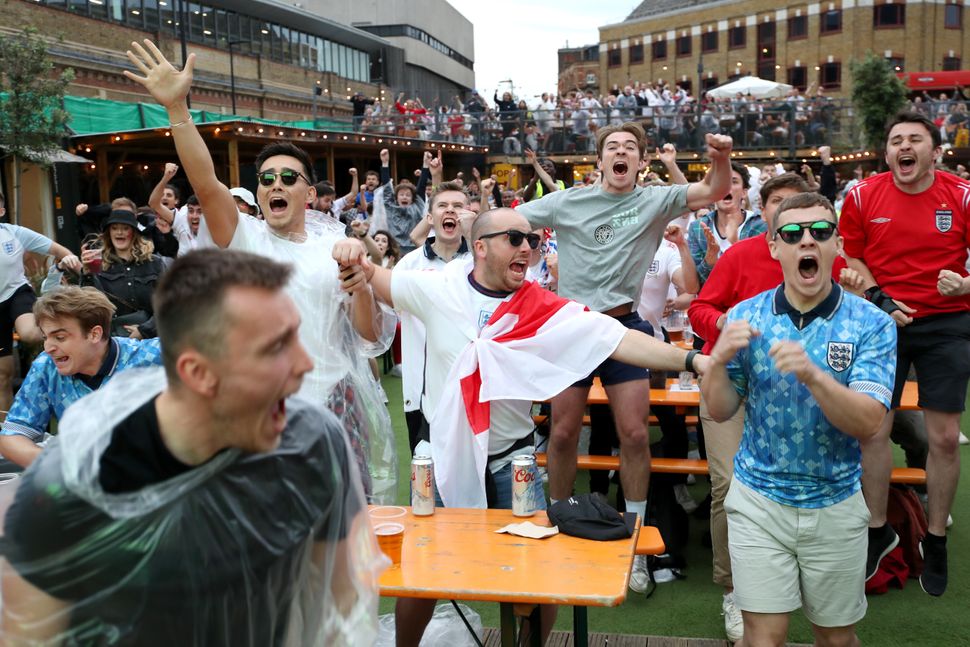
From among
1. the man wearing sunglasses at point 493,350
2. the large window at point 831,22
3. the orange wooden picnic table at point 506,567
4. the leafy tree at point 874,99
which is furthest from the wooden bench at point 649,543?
the large window at point 831,22

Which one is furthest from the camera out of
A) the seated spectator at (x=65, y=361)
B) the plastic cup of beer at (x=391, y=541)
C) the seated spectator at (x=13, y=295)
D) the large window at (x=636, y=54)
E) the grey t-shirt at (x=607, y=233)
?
the large window at (x=636, y=54)

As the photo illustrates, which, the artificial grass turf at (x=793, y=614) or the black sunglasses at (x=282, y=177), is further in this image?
the artificial grass turf at (x=793, y=614)

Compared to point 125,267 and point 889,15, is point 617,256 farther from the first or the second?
point 889,15

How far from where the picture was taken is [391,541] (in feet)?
9.87

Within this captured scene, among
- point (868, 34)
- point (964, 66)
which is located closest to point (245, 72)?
point (868, 34)

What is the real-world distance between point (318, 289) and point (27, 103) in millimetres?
11622

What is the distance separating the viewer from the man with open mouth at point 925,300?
14.6 ft

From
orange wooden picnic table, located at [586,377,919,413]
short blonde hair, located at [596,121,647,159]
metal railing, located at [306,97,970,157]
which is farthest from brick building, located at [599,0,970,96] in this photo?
short blonde hair, located at [596,121,647,159]

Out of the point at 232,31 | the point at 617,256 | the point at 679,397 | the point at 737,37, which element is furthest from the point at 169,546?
the point at 737,37

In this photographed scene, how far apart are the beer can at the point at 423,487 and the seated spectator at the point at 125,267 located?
14.4 ft

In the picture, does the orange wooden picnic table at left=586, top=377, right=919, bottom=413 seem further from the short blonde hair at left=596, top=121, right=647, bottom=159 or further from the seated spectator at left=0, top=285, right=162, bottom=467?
the seated spectator at left=0, top=285, right=162, bottom=467

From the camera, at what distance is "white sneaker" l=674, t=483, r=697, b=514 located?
19.1 ft

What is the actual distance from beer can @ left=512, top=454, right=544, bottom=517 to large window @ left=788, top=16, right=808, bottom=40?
45.9 m

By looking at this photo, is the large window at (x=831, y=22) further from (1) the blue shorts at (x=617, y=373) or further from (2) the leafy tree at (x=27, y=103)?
(1) the blue shorts at (x=617, y=373)
